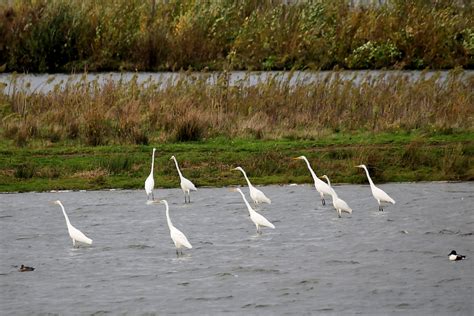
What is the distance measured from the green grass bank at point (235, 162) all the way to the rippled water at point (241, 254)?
350 millimetres

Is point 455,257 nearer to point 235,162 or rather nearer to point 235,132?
point 235,162

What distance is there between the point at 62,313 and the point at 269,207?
672cm

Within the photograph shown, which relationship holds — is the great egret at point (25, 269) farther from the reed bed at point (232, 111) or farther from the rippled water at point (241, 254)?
the reed bed at point (232, 111)

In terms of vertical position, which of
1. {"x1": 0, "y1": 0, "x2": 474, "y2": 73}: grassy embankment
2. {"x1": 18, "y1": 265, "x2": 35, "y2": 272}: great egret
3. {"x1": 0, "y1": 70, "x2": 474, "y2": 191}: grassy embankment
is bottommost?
{"x1": 18, "y1": 265, "x2": 35, "y2": 272}: great egret

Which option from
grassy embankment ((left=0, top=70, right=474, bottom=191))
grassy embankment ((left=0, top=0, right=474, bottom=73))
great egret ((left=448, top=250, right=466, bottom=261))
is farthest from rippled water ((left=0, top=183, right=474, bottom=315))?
grassy embankment ((left=0, top=0, right=474, bottom=73))

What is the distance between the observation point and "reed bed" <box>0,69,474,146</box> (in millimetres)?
25109

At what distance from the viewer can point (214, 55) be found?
1569 inches

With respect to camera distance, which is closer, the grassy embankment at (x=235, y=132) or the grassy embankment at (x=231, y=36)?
the grassy embankment at (x=235, y=132)

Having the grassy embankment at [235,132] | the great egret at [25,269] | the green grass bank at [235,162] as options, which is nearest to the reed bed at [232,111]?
the grassy embankment at [235,132]

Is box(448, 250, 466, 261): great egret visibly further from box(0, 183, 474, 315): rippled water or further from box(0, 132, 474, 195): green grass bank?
box(0, 132, 474, 195): green grass bank

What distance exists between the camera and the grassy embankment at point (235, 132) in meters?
22.9

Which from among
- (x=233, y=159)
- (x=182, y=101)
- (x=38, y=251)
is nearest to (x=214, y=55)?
(x=182, y=101)

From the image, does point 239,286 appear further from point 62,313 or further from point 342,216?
point 342,216

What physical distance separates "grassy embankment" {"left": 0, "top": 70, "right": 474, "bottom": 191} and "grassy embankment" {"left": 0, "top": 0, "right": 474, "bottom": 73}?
33.9 feet
